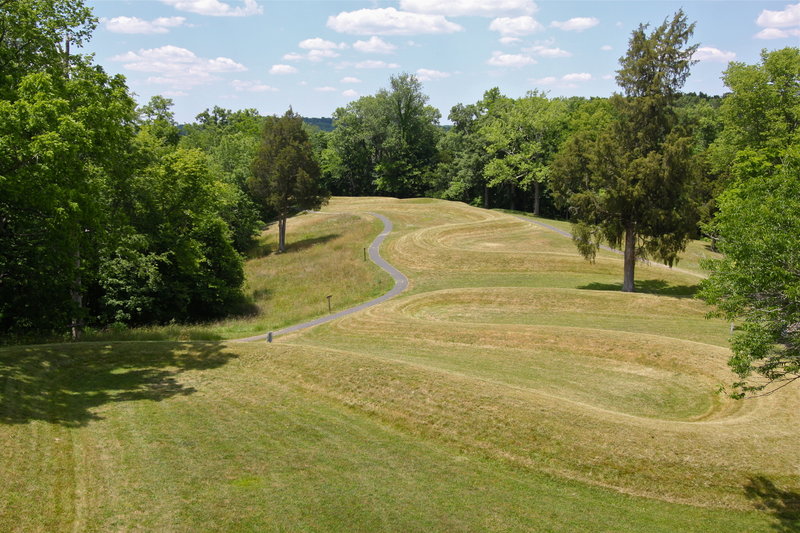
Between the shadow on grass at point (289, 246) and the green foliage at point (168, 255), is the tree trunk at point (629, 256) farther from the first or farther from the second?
the shadow on grass at point (289, 246)

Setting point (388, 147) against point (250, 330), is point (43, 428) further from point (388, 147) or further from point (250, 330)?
point (388, 147)

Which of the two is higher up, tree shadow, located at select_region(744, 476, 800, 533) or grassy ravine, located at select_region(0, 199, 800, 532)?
grassy ravine, located at select_region(0, 199, 800, 532)

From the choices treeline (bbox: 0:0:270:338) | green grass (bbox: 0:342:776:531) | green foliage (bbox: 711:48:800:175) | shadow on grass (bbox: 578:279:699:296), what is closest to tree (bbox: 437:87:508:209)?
green foliage (bbox: 711:48:800:175)

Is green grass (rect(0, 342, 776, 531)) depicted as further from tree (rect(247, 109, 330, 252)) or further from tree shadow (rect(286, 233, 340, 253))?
tree shadow (rect(286, 233, 340, 253))

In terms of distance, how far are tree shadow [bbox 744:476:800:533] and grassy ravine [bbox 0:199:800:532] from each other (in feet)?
0.16

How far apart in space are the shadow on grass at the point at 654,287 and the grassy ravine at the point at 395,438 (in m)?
11.2

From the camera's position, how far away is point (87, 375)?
20094 millimetres

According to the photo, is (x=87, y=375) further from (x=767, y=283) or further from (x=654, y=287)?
(x=654, y=287)

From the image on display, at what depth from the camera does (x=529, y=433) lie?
1631 centimetres

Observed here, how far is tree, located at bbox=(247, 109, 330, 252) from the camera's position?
64.8 m

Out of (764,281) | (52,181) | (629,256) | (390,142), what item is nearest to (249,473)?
(52,181)

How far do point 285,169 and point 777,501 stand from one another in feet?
194

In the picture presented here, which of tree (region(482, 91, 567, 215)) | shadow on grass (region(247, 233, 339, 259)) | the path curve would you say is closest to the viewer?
the path curve

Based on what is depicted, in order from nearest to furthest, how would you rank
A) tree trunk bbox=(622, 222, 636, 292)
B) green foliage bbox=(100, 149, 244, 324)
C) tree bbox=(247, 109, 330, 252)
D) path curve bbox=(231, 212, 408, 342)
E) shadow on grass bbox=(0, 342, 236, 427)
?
shadow on grass bbox=(0, 342, 236, 427), path curve bbox=(231, 212, 408, 342), green foliage bbox=(100, 149, 244, 324), tree trunk bbox=(622, 222, 636, 292), tree bbox=(247, 109, 330, 252)
